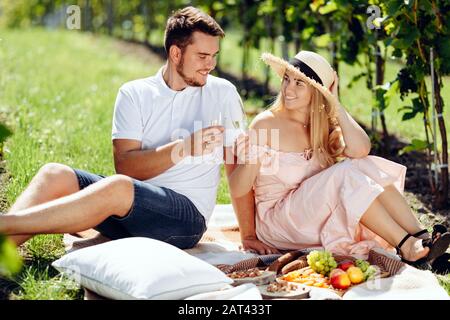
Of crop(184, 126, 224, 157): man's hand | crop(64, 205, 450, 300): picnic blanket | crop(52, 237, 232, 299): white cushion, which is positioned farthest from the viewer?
crop(184, 126, 224, 157): man's hand

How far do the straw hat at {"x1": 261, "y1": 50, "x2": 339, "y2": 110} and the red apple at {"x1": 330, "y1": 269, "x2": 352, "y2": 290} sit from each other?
1.03m

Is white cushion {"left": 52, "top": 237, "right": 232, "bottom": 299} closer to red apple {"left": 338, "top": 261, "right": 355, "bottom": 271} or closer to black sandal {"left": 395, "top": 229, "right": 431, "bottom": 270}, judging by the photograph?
red apple {"left": 338, "top": 261, "right": 355, "bottom": 271}

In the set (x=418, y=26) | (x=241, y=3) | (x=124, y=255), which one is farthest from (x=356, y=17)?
(x=124, y=255)

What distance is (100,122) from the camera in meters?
7.54

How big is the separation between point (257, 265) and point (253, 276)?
0.38m

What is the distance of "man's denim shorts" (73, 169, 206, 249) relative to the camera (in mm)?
4047

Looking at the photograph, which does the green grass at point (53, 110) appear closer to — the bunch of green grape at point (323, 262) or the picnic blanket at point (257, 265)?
the picnic blanket at point (257, 265)

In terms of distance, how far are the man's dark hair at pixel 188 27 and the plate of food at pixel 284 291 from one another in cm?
136

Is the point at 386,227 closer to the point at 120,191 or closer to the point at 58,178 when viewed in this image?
the point at 120,191

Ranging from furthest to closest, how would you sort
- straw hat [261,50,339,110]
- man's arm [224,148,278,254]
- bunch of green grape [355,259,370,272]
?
man's arm [224,148,278,254]
straw hat [261,50,339,110]
bunch of green grape [355,259,370,272]

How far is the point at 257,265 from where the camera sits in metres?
4.31

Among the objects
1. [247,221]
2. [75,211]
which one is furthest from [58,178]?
[247,221]

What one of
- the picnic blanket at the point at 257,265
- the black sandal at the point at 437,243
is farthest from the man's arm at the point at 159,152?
the black sandal at the point at 437,243

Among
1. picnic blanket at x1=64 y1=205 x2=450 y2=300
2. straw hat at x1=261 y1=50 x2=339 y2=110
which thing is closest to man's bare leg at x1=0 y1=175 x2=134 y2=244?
picnic blanket at x1=64 y1=205 x2=450 y2=300
